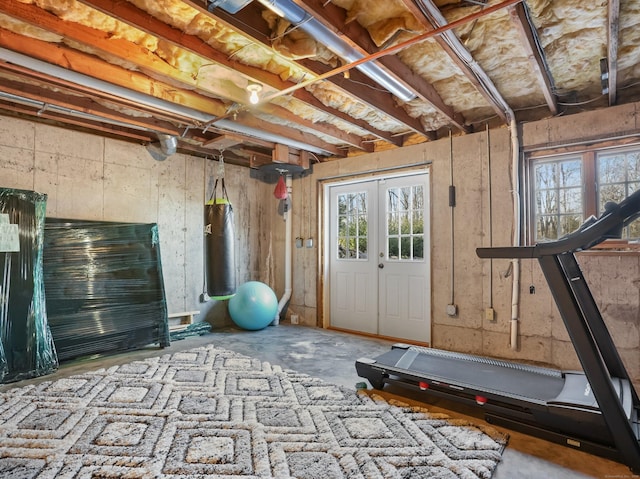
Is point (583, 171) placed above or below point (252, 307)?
above

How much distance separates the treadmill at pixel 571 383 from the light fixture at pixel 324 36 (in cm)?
145

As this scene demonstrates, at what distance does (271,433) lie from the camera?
6.98 feet

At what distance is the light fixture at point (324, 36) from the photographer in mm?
1860

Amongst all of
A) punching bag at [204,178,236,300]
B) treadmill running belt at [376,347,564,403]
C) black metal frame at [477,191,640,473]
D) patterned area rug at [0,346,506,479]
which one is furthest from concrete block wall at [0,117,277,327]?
black metal frame at [477,191,640,473]

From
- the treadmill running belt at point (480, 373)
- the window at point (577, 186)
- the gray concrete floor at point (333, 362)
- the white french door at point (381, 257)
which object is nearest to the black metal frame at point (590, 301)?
the gray concrete floor at point (333, 362)

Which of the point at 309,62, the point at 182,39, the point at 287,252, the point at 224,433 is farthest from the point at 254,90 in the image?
the point at 287,252

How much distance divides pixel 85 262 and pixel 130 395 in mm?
1727

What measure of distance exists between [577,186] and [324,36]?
2.77 meters

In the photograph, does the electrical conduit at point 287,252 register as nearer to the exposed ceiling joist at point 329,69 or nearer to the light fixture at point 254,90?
the exposed ceiling joist at point 329,69

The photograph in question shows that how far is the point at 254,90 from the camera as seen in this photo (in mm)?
2934

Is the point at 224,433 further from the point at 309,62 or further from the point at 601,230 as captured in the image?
the point at 309,62

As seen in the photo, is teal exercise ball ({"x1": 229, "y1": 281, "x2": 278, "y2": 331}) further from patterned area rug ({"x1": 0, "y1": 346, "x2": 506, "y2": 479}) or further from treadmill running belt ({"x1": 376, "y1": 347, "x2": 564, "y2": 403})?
treadmill running belt ({"x1": 376, "y1": 347, "x2": 564, "y2": 403})

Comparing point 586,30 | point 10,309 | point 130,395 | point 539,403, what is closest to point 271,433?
point 130,395

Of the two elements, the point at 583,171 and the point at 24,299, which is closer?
the point at 24,299
